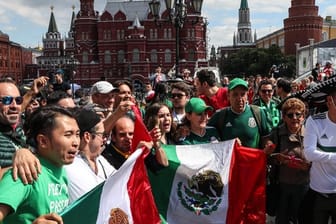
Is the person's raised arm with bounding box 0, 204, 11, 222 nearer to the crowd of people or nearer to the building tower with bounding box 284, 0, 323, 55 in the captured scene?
the crowd of people

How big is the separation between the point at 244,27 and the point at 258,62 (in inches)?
2719

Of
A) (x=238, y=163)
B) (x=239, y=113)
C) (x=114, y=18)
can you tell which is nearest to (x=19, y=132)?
(x=238, y=163)

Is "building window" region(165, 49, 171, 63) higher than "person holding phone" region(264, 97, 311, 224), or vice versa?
"building window" region(165, 49, 171, 63)

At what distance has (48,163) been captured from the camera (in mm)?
2535

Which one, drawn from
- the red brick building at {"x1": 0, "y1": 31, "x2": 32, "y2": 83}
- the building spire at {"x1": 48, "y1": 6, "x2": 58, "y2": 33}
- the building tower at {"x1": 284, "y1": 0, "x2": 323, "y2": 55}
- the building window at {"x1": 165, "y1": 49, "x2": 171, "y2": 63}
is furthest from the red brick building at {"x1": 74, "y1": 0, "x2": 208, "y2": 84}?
the building spire at {"x1": 48, "y1": 6, "x2": 58, "y2": 33}

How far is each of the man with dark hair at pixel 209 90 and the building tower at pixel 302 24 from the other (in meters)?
84.4

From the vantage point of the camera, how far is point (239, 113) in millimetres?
5105

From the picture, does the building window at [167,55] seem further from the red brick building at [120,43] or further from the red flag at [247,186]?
the red flag at [247,186]

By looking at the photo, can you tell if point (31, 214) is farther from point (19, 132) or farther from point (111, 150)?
point (111, 150)

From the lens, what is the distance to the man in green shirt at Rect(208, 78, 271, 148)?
503cm

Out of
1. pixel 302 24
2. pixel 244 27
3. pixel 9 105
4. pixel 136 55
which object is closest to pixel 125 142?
pixel 9 105

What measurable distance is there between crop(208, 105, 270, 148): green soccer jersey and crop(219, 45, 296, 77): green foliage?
231 ft

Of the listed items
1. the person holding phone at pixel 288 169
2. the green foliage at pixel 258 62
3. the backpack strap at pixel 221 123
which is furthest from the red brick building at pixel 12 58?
the person holding phone at pixel 288 169

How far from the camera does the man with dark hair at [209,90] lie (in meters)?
6.32
